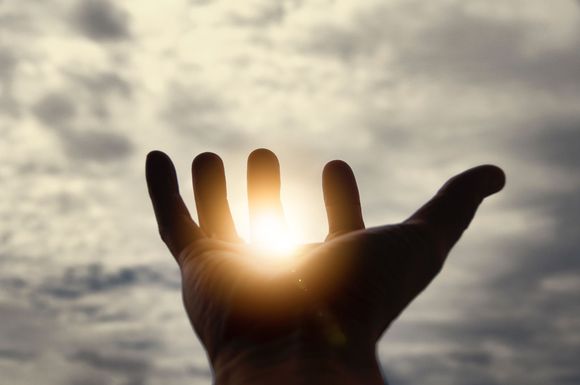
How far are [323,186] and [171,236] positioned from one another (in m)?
1.86

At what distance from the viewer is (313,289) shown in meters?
5.58

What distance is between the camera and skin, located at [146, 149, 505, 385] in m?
5.15

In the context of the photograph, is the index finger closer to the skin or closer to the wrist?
the skin

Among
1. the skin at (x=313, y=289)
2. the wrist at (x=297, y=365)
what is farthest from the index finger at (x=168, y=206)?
the wrist at (x=297, y=365)

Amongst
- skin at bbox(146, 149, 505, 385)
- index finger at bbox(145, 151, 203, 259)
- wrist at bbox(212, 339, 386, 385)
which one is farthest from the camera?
index finger at bbox(145, 151, 203, 259)

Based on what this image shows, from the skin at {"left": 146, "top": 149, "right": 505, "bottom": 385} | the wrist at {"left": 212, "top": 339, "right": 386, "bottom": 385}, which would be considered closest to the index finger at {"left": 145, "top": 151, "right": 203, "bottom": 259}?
the skin at {"left": 146, "top": 149, "right": 505, "bottom": 385}

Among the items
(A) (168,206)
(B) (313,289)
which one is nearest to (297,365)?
(B) (313,289)

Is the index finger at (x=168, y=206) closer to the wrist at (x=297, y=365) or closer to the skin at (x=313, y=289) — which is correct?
the skin at (x=313, y=289)

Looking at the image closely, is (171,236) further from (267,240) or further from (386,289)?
(386,289)

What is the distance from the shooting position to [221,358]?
18.0 ft

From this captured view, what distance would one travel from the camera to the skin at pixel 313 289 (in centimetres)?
515

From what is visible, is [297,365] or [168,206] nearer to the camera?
[297,365]

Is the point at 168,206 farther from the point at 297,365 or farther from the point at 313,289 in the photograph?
the point at 297,365

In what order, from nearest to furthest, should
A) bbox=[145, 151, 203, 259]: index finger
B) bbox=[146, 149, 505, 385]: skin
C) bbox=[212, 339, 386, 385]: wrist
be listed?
bbox=[212, 339, 386, 385]: wrist, bbox=[146, 149, 505, 385]: skin, bbox=[145, 151, 203, 259]: index finger
